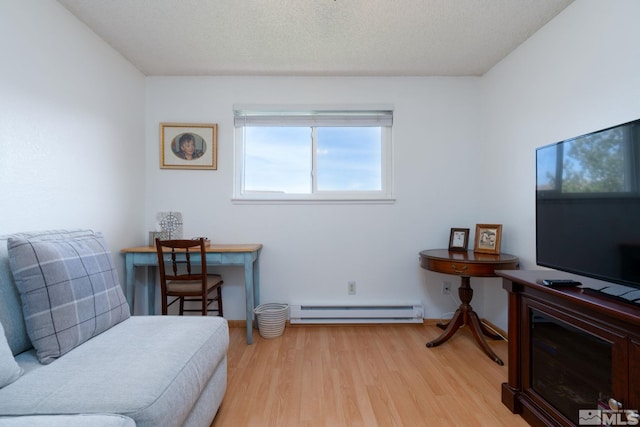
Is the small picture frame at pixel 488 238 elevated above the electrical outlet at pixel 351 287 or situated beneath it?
elevated above

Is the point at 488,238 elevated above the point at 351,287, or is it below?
above

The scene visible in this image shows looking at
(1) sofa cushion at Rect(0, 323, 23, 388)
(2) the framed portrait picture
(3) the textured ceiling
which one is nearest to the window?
(2) the framed portrait picture

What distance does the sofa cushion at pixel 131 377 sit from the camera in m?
0.91

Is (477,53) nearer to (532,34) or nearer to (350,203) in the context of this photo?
(532,34)

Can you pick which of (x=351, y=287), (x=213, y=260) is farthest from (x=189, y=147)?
(x=351, y=287)

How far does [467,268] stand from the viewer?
206 centimetres

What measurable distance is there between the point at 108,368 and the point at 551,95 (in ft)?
9.36

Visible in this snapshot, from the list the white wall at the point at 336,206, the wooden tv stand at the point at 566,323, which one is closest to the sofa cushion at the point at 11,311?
the white wall at the point at 336,206

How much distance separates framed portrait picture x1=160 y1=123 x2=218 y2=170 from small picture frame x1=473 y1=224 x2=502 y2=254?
2.41 m

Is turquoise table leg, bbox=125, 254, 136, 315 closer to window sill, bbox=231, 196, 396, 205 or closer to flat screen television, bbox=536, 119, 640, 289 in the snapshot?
window sill, bbox=231, 196, 396, 205

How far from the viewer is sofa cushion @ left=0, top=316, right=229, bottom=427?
908 mm

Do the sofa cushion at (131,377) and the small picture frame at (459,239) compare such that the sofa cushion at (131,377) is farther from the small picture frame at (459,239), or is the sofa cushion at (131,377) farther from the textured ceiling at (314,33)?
the small picture frame at (459,239)

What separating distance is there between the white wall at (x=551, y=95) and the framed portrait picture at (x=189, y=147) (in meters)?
2.54

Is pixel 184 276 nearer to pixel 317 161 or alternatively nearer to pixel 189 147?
pixel 189 147
